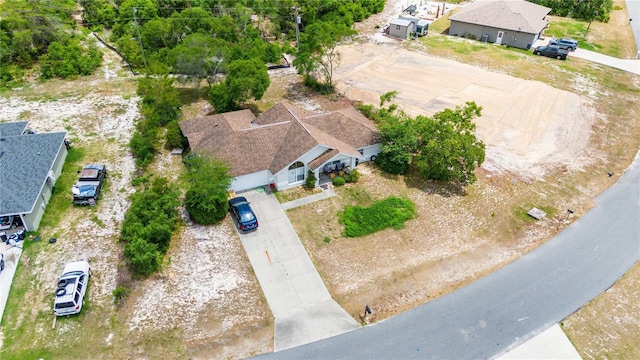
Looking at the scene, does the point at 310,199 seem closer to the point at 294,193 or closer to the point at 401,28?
the point at 294,193

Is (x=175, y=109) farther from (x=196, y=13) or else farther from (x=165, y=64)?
(x=196, y=13)

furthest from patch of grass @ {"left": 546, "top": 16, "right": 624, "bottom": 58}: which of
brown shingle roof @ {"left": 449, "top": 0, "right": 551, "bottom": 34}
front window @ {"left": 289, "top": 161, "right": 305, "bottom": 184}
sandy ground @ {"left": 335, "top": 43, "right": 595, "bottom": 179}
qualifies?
front window @ {"left": 289, "top": 161, "right": 305, "bottom": 184}

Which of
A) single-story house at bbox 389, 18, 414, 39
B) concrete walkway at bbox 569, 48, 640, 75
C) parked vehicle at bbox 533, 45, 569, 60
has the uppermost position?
single-story house at bbox 389, 18, 414, 39

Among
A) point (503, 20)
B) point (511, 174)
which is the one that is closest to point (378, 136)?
point (511, 174)

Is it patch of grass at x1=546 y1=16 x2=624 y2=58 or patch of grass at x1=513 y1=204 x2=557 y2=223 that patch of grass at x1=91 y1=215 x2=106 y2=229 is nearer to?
patch of grass at x1=513 y1=204 x2=557 y2=223

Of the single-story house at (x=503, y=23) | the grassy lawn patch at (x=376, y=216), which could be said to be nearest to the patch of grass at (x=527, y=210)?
the grassy lawn patch at (x=376, y=216)

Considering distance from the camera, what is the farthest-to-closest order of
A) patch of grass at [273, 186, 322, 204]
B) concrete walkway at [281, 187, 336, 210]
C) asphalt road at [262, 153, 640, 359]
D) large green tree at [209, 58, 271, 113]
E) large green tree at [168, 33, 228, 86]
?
large green tree at [168, 33, 228, 86] → large green tree at [209, 58, 271, 113] → patch of grass at [273, 186, 322, 204] → concrete walkway at [281, 187, 336, 210] → asphalt road at [262, 153, 640, 359]

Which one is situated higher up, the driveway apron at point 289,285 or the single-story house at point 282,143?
the single-story house at point 282,143

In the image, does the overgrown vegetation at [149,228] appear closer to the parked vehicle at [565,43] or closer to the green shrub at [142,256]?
the green shrub at [142,256]
